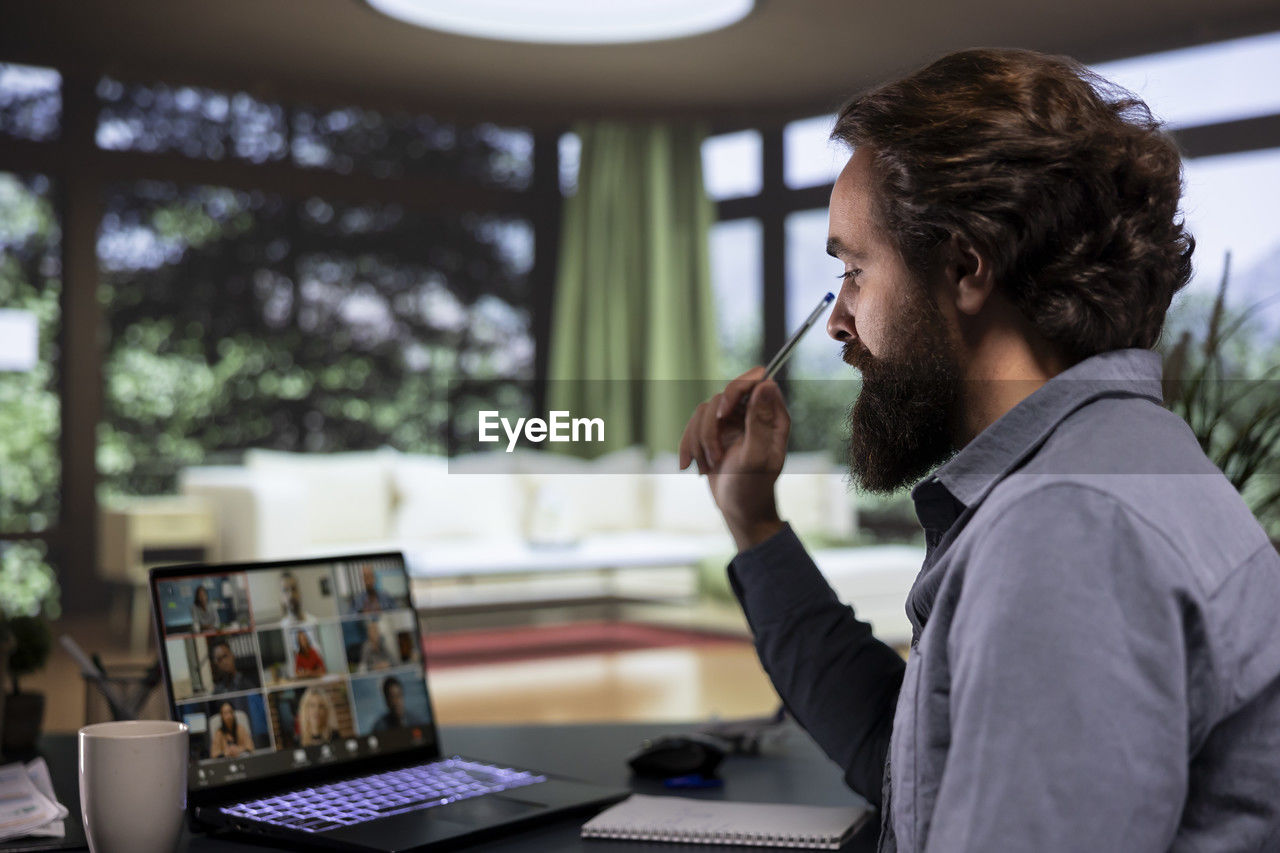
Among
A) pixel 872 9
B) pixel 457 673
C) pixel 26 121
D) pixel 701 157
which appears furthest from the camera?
pixel 701 157

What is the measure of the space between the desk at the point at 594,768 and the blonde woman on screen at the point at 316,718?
5.2 inches

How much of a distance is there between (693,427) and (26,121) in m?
7.10

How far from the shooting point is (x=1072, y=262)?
787 mm

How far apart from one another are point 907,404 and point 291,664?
2.08 feet

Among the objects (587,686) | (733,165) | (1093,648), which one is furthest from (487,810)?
(733,165)

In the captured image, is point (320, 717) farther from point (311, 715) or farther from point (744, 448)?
point (744, 448)

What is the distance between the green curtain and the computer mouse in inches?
283

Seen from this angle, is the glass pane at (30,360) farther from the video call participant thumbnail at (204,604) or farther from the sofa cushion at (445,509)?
the video call participant thumbnail at (204,604)

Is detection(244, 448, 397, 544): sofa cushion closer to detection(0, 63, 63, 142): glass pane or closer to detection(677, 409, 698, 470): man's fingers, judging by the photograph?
detection(0, 63, 63, 142): glass pane

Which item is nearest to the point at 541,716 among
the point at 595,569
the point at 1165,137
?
the point at 595,569

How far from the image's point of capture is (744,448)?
1150 mm

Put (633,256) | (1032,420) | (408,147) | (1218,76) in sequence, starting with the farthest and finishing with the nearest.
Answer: (633,256) < (408,147) < (1218,76) < (1032,420)

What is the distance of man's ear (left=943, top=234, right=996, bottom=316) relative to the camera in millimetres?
798

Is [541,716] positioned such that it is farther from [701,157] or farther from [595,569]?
[701,157]
